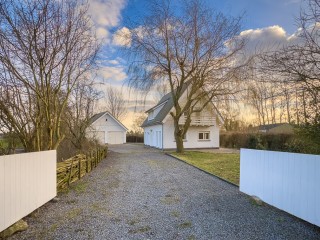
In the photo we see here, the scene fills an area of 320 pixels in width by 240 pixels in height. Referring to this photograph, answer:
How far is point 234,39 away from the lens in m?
18.4

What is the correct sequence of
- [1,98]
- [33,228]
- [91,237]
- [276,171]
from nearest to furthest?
[91,237]
[33,228]
[276,171]
[1,98]

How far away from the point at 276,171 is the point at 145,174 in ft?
21.0

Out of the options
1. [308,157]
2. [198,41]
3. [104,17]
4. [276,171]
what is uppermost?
[198,41]

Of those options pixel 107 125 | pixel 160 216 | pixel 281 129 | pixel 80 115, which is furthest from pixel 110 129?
pixel 160 216

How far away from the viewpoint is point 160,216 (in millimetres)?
5695

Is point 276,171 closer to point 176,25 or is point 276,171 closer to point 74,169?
point 74,169

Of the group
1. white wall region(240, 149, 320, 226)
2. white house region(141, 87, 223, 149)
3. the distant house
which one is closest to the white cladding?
white house region(141, 87, 223, 149)

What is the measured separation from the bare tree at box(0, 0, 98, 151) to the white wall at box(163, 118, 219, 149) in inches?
690

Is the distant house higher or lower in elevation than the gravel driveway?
higher

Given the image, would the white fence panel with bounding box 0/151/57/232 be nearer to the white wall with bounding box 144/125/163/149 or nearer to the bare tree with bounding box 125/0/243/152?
the bare tree with bounding box 125/0/243/152

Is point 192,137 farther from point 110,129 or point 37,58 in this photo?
point 37,58

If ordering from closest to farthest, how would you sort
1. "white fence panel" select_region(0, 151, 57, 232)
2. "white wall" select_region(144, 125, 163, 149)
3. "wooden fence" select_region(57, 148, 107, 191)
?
"white fence panel" select_region(0, 151, 57, 232) → "wooden fence" select_region(57, 148, 107, 191) → "white wall" select_region(144, 125, 163, 149)

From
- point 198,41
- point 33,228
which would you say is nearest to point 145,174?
point 33,228

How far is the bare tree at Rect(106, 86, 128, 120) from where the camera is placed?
5225 centimetres
